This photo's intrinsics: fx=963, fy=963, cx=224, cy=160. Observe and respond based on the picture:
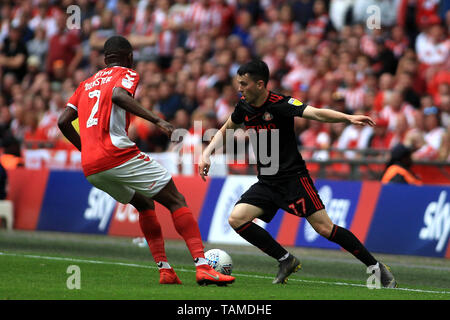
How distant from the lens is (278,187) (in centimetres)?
1006

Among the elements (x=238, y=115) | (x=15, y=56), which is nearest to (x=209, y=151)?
(x=238, y=115)

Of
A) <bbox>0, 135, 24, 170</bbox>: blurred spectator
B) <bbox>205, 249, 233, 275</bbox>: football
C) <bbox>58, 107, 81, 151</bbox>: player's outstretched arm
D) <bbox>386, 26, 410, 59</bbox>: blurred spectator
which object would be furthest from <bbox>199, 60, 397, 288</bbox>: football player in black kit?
<bbox>0, 135, 24, 170</bbox>: blurred spectator

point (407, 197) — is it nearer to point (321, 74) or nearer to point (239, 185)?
point (239, 185)

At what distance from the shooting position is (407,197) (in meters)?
14.6

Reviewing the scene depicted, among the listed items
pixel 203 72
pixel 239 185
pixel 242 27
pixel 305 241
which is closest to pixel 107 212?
pixel 239 185

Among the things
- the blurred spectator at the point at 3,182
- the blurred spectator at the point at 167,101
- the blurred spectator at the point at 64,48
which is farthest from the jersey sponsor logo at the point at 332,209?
the blurred spectator at the point at 64,48

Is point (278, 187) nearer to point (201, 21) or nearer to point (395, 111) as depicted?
point (395, 111)

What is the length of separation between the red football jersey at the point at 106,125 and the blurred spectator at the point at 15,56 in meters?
19.3

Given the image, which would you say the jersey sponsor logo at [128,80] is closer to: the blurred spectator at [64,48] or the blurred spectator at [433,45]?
the blurred spectator at [433,45]

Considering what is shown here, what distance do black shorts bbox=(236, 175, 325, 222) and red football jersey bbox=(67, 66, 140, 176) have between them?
58.9 inches

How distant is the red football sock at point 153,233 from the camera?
384 inches

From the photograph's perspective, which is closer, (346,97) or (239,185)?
(239,185)

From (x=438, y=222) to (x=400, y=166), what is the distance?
4.99 feet

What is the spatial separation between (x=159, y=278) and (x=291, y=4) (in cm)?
1307
